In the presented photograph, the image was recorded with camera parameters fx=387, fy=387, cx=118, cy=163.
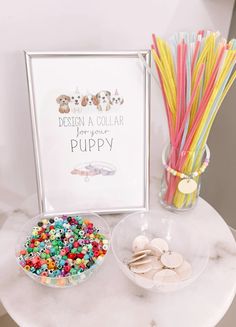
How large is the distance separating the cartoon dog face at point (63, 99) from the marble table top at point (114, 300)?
0.34 m

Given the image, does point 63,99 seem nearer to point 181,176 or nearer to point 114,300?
point 181,176

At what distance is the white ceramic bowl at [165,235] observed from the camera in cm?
83

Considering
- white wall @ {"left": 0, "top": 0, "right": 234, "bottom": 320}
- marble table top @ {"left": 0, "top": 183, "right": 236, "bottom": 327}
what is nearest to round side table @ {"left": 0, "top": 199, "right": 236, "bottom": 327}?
marble table top @ {"left": 0, "top": 183, "right": 236, "bottom": 327}

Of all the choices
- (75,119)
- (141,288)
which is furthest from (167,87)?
(141,288)

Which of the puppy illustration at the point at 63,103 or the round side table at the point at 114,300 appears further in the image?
the puppy illustration at the point at 63,103

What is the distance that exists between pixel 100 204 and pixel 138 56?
1.16ft

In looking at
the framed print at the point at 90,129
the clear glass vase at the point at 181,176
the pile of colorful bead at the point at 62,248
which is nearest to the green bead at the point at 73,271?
the pile of colorful bead at the point at 62,248

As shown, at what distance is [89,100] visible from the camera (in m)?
0.84

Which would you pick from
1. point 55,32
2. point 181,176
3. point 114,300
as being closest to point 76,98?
point 55,32

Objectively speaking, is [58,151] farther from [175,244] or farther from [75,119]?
[175,244]

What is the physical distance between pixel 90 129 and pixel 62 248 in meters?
0.27

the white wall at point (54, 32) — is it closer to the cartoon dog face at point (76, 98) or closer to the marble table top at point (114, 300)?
the cartoon dog face at point (76, 98)

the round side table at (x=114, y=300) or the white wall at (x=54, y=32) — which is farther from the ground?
the white wall at (x=54, y=32)

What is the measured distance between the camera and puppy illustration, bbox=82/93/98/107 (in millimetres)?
840
